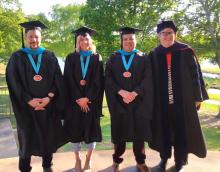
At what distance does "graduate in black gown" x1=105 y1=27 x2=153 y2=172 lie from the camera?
4824 mm

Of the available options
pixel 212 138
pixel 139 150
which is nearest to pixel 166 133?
pixel 139 150

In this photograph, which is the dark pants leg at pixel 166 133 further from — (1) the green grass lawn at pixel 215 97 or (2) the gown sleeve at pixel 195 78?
(1) the green grass lawn at pixel 215 97

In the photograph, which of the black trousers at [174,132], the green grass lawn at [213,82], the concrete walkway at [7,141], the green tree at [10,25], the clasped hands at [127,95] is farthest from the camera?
the green grass lawn at [213,82]

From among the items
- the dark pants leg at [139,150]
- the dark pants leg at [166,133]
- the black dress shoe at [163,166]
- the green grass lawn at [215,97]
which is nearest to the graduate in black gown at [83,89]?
the dark pants leg at [139,150]

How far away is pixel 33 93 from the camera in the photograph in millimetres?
4668

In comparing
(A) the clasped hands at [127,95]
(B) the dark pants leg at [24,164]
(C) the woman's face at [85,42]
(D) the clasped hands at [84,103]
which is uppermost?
(C) the woman's face at [85,42]

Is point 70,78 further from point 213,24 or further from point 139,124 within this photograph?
point 213,24

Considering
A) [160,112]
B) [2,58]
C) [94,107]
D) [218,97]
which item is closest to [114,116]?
[94,107]

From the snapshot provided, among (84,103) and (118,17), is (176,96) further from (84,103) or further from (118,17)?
(118,17)

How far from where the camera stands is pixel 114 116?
4.95m

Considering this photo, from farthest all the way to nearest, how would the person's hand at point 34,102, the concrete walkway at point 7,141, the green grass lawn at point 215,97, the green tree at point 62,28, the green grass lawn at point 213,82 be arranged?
the green tree at point 62,28 < the green grass lawn at point 213,82 < the green grass lawn at point 215,97 < the concrete walkway at point 7,141 < the person's hand at point 34,102

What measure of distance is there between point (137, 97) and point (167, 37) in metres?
0.95

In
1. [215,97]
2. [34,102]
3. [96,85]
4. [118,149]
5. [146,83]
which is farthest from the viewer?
[215,97]

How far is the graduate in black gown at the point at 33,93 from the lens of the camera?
464cm
